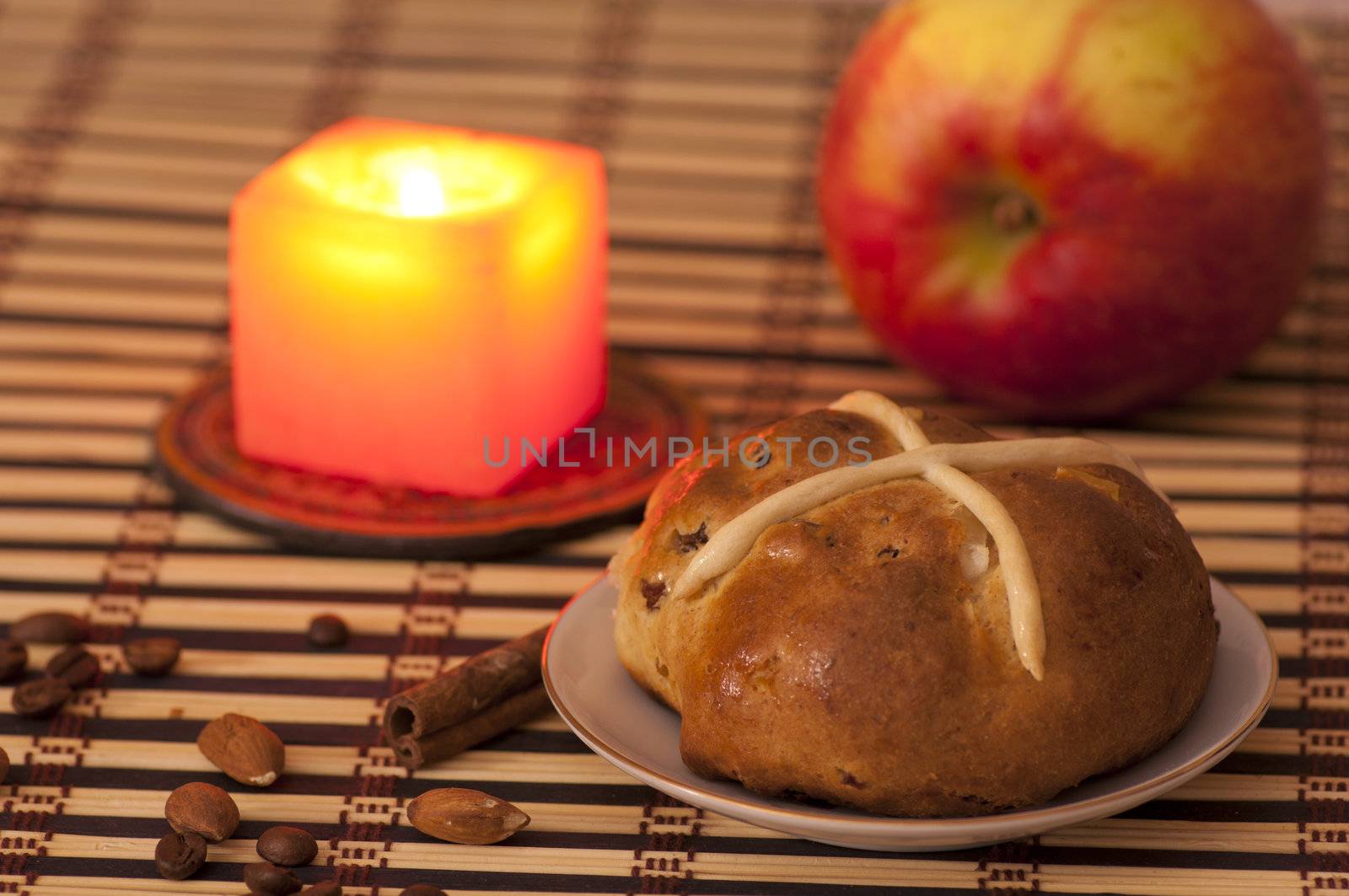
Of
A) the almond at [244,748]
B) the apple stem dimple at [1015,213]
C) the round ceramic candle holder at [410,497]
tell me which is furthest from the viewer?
the apple stem dimple at [1015,213]

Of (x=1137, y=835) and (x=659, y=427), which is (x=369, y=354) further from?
(x=1137, y=835)

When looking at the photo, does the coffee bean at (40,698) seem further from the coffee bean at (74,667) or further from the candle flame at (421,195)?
the candle flame at (421,195)

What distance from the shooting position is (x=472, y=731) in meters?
0.92

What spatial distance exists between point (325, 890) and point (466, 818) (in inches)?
3.2

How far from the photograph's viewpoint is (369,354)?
1150 millimetres

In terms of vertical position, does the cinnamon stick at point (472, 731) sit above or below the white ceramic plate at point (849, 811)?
below

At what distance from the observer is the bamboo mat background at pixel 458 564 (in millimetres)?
845

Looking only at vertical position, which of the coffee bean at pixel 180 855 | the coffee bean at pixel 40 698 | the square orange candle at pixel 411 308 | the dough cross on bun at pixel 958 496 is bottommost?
the coffee bean at pixel 40 698

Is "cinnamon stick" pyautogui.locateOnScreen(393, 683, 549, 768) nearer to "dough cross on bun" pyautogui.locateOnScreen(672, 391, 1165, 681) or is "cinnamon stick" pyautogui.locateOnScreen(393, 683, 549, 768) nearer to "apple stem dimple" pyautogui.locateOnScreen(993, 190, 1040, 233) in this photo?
"dough cross on bun" pyautogui.locateOnScreen(672, 391, 1165, 681)

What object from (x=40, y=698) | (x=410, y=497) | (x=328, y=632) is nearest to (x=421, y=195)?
(x=410, y=497)

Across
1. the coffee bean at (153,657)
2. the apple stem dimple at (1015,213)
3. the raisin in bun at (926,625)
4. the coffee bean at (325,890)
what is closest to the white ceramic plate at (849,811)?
the raisin in bun at (926,625)

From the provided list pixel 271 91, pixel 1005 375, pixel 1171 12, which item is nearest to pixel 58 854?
pixel 1005 375

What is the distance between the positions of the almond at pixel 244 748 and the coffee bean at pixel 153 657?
0.25 ft

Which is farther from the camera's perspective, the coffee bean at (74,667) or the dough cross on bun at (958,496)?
the coffee bean at (74,667)
